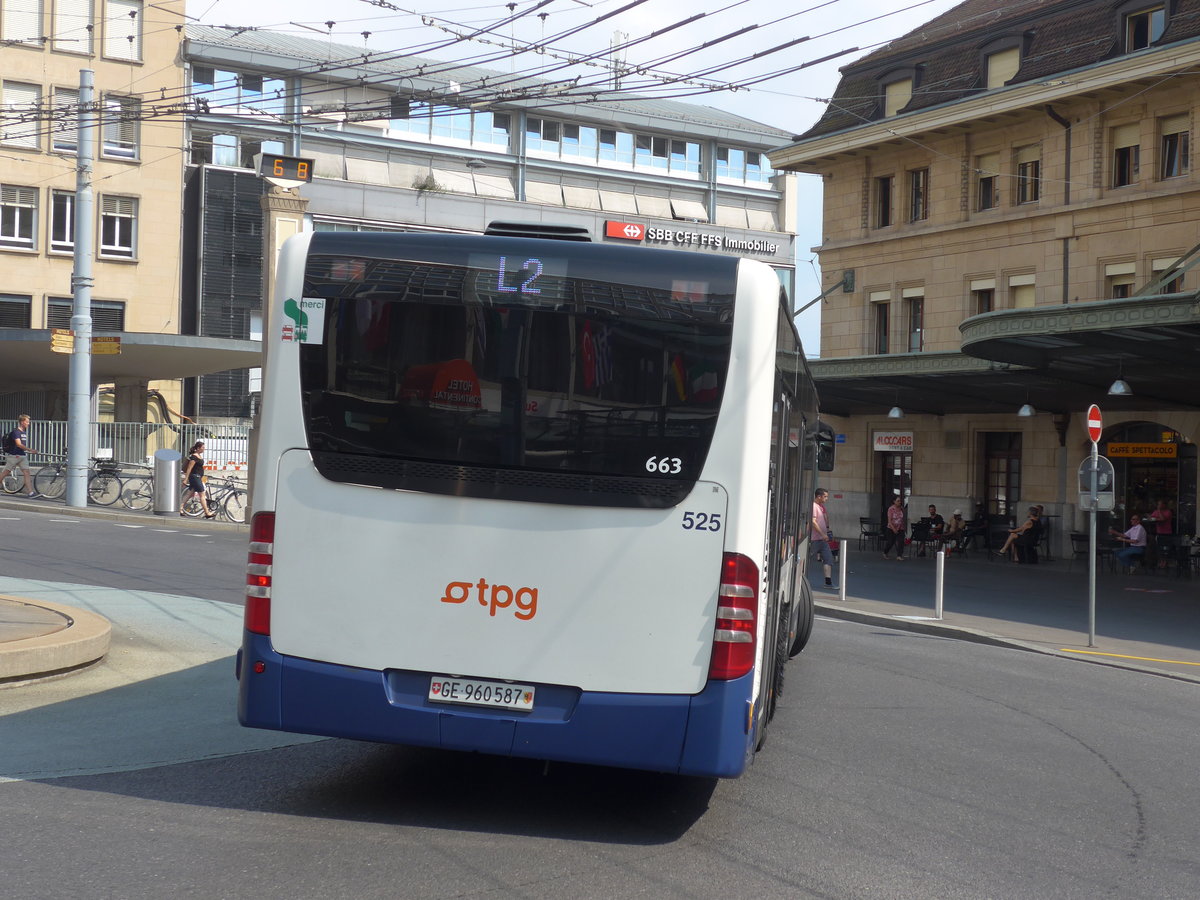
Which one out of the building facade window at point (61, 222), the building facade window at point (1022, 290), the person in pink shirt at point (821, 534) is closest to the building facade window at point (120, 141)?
the building facade window at point (61, 222)

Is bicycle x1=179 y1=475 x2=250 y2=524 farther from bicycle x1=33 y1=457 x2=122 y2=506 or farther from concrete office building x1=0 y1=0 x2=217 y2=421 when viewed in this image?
concrete office building x1=0 y1=0 x2=217 y2=421

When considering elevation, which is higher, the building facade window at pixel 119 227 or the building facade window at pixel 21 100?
the building facade window at pixel 21 100

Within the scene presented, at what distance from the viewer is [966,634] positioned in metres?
16.6

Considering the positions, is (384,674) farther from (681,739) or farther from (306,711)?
(681,739)

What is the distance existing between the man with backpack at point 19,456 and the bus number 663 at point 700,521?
27.7m

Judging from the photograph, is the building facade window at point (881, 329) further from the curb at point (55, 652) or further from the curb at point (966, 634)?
the curb at point (55, 652)

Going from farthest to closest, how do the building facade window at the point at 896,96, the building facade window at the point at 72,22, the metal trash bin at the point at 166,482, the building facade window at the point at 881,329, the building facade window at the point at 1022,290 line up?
the building facade window at the point at 72,22, the building facade window at the point at 881,329, the building facade window at the point at 896,96, the building facade window at the point at 1022,290, the metal trash bin at the point at 166,482

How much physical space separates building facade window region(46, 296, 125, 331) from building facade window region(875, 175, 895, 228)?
27590 millimetres

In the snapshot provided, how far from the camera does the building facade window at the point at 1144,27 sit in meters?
30.5

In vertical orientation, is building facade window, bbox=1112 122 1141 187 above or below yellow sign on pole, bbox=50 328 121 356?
above

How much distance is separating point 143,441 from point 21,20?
2309 centimetres

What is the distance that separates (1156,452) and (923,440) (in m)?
6.82

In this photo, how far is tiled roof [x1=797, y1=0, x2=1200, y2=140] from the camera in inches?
1240

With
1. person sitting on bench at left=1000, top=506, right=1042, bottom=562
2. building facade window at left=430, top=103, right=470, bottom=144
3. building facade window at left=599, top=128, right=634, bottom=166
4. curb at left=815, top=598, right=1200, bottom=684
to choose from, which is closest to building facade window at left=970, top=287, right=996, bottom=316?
person sitting on bench at left=1000, top=506, right=1042, bottom=562
